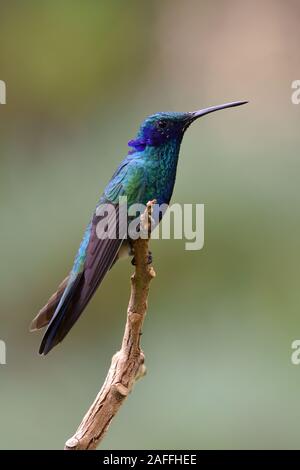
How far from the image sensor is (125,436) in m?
4.23

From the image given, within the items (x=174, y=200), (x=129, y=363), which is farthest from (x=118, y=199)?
(x=174, y=200)

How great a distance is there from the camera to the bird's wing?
9.20 ft

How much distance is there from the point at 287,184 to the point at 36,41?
6.90 ft

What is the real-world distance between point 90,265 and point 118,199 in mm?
329

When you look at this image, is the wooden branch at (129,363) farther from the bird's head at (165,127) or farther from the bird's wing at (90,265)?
the bird's head at (165,127)

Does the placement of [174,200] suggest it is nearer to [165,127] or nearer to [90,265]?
[165,127]

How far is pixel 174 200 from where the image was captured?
15.1ft

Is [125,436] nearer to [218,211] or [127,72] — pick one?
[218,211]

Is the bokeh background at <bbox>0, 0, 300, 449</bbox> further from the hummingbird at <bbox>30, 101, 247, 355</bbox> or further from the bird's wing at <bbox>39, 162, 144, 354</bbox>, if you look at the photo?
the bird's wing at <bbox>39, 162, 144, 354</bbox>

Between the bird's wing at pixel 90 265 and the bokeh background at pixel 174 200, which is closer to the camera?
the bird's wing at pixel 90 265

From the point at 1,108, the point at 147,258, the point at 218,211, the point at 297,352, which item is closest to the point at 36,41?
the point at 1,108

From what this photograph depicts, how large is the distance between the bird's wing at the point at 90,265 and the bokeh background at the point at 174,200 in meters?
1.36

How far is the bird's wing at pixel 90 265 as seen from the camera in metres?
2.80

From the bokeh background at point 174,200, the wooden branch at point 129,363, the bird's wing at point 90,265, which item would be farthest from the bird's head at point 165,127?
the bokeh background at point 174,200
